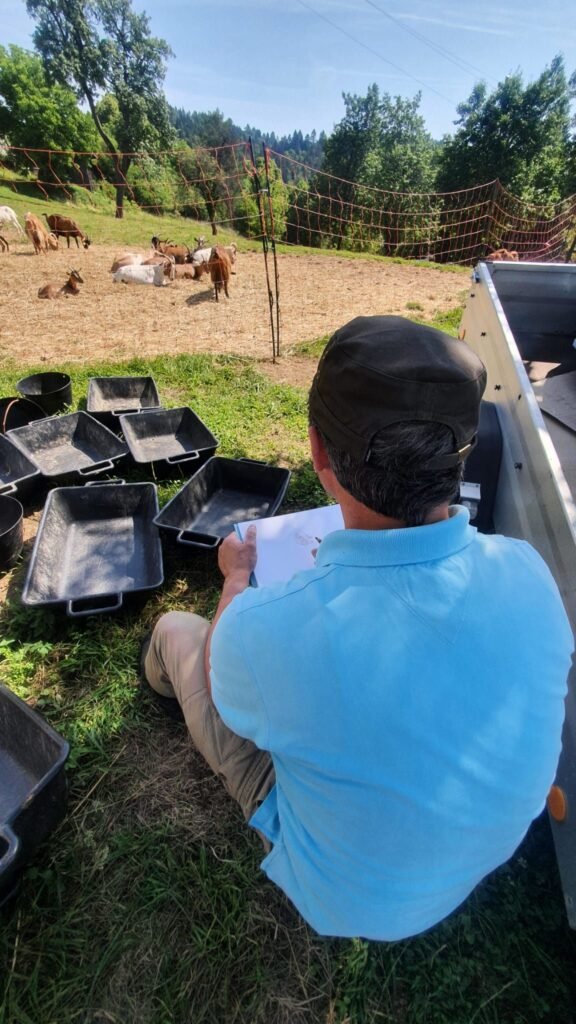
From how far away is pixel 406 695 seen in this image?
666 mm

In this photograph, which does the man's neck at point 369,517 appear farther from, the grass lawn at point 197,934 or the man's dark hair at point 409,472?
the grass lawn at point 197,934

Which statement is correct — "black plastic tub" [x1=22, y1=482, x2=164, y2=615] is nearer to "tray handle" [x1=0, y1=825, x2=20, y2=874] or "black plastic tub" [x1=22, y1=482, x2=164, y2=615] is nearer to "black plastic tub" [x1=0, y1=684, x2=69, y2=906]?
"black plastic tub" [x1=0, y1=684, x2=69, y2=906]

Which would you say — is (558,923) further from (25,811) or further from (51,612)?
(51,612)

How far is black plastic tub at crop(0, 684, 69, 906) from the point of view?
134 cm

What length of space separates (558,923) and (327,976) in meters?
0.73

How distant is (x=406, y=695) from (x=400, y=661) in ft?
0.15

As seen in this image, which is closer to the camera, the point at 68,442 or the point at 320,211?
the point at 68,442

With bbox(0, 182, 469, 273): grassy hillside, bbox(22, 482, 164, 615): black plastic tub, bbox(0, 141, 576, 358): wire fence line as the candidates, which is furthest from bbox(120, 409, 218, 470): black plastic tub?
bbox(0, 182, 469, 273): grassy hillside

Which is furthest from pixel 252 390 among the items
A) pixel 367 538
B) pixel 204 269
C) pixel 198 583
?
pixel 204 269

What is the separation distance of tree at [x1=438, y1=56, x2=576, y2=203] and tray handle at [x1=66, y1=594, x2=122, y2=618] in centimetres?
3143

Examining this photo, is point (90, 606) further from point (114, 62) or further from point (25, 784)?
point (114, 62)

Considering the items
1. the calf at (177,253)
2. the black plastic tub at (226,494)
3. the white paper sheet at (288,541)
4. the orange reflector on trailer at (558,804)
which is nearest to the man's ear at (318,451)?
the white paper sheet at (288,541)

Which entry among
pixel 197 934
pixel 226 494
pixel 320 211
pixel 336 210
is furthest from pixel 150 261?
pixel 336 210

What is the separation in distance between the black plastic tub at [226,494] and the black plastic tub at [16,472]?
0.92 metres
